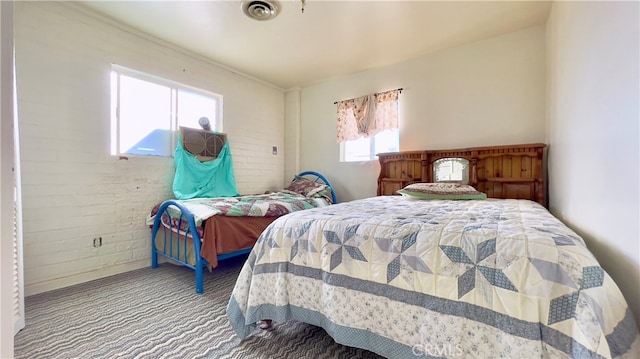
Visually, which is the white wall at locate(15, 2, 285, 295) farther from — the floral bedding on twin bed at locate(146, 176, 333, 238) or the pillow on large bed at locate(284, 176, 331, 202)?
the pillow on large bed at locate(284, 176, 331, 202)

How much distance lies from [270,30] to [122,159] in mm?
2010

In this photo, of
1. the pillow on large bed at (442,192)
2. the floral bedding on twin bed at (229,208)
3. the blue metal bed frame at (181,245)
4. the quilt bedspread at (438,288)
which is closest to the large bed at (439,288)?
the quilt bedspread at (438,288)

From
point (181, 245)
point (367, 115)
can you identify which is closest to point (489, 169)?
point (367, 115)

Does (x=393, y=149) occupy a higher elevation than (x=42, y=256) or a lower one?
higher

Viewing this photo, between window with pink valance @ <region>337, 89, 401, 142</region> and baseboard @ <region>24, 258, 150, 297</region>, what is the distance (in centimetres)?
293

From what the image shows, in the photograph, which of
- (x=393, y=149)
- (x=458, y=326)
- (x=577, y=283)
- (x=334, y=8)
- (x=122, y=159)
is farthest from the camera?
(x=393, y=149)

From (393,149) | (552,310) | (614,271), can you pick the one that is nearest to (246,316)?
(552,310)

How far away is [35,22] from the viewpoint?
2145mm

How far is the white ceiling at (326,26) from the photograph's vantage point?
2326mm

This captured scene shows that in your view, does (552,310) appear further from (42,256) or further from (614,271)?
(42,256)

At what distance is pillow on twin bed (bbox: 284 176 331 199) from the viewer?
11.8 feet

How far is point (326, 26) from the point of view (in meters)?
2.63

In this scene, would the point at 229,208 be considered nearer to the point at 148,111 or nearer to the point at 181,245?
the point at 181,245

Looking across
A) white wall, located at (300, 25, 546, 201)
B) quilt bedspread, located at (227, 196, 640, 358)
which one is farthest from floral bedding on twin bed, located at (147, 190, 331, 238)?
white wall, located at (300, 25, 546, 201)
